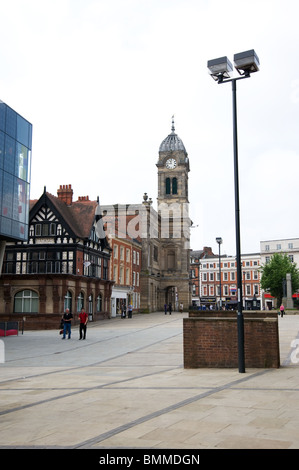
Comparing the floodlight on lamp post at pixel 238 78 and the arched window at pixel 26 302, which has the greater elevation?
the floodlight on lamp post at pixel 238 78

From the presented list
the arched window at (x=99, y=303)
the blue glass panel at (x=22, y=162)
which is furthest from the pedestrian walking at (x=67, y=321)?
the arched window at (x=99, y=303)

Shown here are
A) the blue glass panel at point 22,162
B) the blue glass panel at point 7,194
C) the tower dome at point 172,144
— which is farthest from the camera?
the tower dome at point 172,144

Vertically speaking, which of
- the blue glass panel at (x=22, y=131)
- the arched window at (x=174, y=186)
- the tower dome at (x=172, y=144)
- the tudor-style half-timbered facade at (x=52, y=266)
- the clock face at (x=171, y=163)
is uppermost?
the tower dome at (x=172, y=144)

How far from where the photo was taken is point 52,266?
40125mm

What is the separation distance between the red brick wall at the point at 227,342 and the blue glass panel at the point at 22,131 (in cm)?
2258

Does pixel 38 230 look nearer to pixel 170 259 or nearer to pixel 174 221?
pixel 170 259

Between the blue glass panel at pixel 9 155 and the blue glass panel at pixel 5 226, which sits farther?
the blue glass panel at pixel 9 155

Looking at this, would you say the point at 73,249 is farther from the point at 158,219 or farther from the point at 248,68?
the point at 158,219

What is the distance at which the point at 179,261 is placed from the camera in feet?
248

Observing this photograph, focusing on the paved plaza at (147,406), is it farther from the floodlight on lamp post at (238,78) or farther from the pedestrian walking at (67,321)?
the pedestrian walking at (67,321)

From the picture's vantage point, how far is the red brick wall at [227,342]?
41.0 ft

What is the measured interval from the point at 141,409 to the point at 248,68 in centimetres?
874

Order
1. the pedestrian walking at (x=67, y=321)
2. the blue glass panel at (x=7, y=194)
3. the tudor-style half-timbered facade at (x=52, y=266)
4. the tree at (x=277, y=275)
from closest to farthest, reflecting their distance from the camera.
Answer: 1. the pedestrian walking at (x=67, y=321)
2. the blue glass panel at (x=7, y=194)
3. the tudor-style half-timbered facade at (x=52, y=266)
4. the tree at (x=277, y=275)
